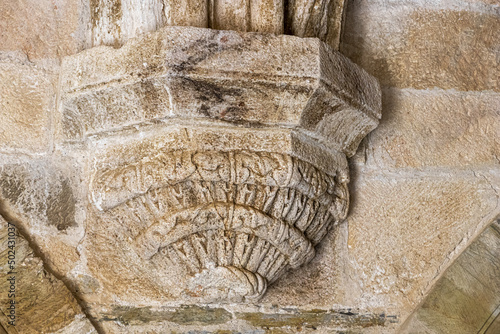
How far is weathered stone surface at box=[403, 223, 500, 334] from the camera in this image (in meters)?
1.71

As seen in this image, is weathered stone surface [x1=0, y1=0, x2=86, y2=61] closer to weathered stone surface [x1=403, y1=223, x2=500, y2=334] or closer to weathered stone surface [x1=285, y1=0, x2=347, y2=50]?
weathered stone surface [x1=285, y1=0, x2=347, y2=50]

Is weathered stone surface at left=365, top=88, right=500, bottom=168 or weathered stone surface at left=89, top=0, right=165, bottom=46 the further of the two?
weathered stone surface at left=365, top=88, right=500, bottom=168

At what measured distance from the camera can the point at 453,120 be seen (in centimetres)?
187

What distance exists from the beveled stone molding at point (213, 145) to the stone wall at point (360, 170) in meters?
0.11

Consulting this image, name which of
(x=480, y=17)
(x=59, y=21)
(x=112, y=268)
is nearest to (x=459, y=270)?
(x=480, y=17)

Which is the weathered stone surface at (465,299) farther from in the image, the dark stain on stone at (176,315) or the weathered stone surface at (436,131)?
the dark stain on stone at (176,315)

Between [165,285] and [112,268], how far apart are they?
166 mm

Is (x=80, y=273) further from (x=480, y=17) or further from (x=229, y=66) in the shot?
(x=480, y=17)

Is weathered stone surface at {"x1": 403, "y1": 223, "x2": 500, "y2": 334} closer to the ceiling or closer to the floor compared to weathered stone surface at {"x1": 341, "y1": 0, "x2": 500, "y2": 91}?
closer to the floor

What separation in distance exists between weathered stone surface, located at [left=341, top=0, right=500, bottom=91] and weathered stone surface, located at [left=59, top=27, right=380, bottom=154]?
30 centimetres

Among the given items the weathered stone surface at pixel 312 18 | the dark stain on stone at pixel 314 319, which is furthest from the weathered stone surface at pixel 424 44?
the dark stain on stone at pixel 314 319

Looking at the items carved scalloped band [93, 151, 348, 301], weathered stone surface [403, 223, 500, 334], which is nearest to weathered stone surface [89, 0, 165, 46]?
carved scalloped band [93, 151, 348, 301]

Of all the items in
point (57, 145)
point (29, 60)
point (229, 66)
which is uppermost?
point (229, 66)

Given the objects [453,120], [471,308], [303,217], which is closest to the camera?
[303,217]
